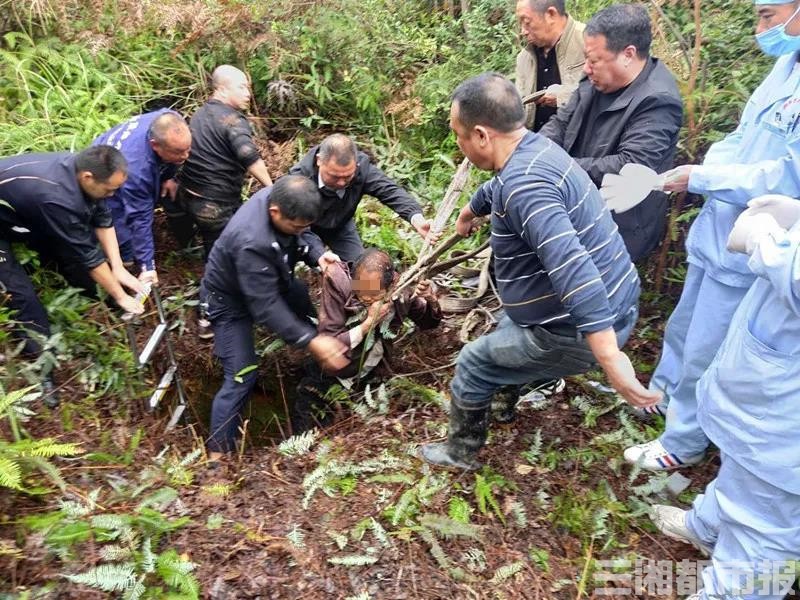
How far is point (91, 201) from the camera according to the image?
3877 mm

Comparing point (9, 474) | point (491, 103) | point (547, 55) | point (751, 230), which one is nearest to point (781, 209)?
point (751, 230)

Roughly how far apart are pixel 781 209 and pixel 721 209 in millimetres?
694

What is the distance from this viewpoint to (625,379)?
2.35 meters

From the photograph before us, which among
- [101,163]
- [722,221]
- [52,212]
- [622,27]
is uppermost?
[622,27]

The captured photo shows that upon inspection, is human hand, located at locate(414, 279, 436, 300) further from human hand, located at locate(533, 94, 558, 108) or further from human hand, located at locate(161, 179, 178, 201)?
human hand, located at locate(161, 179, 178, 201)

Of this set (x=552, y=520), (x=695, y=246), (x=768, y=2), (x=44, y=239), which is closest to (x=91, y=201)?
(x=44, y=239)

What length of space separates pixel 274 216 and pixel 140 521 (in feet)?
5.77

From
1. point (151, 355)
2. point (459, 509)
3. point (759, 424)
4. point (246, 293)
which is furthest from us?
point (151, 355)

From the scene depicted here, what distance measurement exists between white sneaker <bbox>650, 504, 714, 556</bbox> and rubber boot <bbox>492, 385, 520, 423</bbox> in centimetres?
93

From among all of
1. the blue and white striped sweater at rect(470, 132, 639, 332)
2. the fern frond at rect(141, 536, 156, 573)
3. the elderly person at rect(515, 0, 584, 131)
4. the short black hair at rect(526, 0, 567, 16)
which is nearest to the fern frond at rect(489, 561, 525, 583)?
the blue and white striped sweater at rect(470, 132, 639, 332)

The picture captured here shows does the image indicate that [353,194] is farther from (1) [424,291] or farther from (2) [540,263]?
(2) [540,263]

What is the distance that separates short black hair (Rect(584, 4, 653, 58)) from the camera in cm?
321

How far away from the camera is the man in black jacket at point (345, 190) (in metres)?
3.99

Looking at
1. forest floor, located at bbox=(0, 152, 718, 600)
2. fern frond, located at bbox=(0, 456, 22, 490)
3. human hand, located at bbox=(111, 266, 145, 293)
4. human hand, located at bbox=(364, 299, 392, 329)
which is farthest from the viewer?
human hand, located at bbox=(111, 266, 145, 293)
